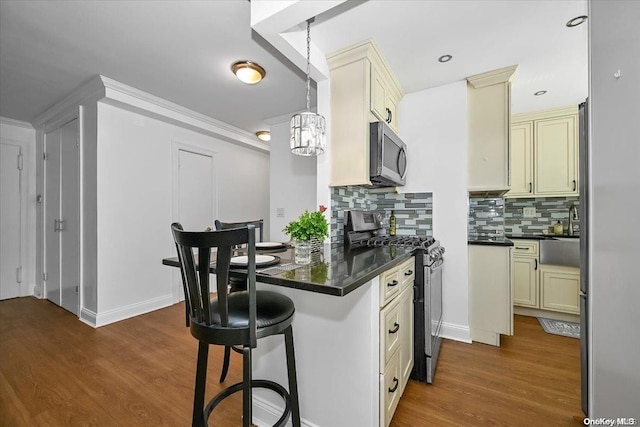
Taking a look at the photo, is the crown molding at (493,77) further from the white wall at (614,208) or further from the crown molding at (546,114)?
the white wall at (614,208)

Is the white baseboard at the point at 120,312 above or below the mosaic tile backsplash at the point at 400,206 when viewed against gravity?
below

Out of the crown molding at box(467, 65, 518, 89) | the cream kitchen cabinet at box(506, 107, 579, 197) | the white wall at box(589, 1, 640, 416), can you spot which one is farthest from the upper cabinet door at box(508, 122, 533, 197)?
the white wall at box(589, 1, 640, 416)

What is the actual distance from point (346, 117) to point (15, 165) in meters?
4.63

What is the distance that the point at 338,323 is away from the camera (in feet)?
4.26

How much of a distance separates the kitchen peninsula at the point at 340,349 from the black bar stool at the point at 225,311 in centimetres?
14

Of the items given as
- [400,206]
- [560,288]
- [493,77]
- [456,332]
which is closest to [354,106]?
[400,206]

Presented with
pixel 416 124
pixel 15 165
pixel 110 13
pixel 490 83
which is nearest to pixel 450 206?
pixel 416 124

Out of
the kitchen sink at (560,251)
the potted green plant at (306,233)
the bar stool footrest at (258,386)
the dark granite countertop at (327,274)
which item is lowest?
the bar stool footrest at (258,386)

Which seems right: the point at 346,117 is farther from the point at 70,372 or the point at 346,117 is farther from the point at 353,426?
the point at 70,372

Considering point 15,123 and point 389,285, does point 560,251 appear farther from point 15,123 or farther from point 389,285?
point 15,123

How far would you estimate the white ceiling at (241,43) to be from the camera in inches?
66.6

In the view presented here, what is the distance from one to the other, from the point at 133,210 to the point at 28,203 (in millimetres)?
2071

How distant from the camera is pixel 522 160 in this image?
3383 millimetres

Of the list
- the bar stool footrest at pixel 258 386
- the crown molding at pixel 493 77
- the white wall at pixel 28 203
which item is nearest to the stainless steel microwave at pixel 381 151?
the crown molding at pixel 493 77
